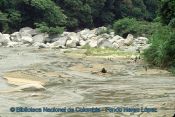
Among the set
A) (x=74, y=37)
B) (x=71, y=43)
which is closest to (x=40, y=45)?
(x=71, y=43)

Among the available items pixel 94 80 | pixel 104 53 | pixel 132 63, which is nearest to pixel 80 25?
pixel 104 53

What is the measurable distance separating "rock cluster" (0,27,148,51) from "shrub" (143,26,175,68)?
13.3 m

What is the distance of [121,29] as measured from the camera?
49.2m

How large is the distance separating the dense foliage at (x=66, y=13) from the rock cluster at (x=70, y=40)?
1183 millimetres

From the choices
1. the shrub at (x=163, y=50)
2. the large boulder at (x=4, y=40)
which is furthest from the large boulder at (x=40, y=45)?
the shrub at (x=163, y=50)

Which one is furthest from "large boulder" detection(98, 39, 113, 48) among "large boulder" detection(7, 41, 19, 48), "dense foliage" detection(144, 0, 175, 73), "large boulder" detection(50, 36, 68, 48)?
→ "dense foliage" detection(144, 0, 175, 73)

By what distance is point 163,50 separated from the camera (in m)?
23.9

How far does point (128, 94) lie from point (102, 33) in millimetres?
33170

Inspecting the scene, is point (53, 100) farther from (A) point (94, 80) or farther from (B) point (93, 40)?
(B) point (93, 40)

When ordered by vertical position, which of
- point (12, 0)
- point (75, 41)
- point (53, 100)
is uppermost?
point (12, 0)

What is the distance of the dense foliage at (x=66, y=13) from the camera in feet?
169

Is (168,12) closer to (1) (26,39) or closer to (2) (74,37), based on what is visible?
(2) (74,37)

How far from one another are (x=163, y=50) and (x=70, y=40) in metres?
20.5

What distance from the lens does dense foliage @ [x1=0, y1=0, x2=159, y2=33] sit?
5159cm
